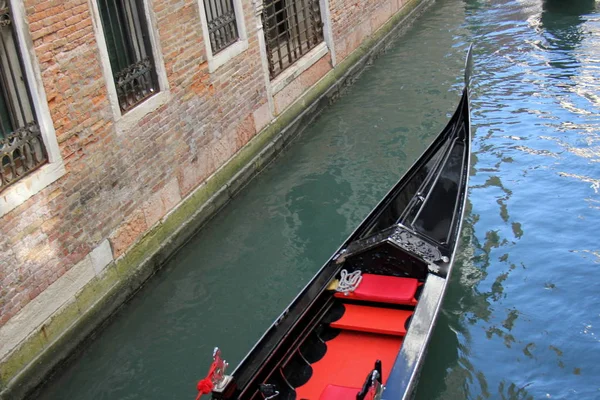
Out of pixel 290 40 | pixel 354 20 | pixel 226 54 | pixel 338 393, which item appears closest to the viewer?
pixel 338 393

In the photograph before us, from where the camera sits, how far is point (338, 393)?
339 cm

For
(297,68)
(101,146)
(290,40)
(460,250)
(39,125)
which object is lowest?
(460,250)

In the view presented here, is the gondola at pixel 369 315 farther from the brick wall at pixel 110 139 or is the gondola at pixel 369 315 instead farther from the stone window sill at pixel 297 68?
the stone window sill at pixel 297 68

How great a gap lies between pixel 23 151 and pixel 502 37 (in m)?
6.79

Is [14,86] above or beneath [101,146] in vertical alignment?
above

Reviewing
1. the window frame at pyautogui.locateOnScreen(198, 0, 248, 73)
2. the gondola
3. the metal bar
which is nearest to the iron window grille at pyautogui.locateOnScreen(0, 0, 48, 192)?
the metal bar

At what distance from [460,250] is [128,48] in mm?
2544

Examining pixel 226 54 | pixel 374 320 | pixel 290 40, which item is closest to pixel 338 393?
pixel 374 320

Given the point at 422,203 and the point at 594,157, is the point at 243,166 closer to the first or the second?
the point at 422,203

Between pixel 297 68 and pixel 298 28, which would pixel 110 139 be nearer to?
pixel 297 68

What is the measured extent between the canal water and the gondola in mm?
397

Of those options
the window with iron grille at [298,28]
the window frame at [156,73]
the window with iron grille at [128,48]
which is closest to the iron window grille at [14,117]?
the window frame at [156,73]

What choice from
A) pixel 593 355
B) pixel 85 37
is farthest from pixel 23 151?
pixel 593 355

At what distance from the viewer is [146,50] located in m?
5.16
